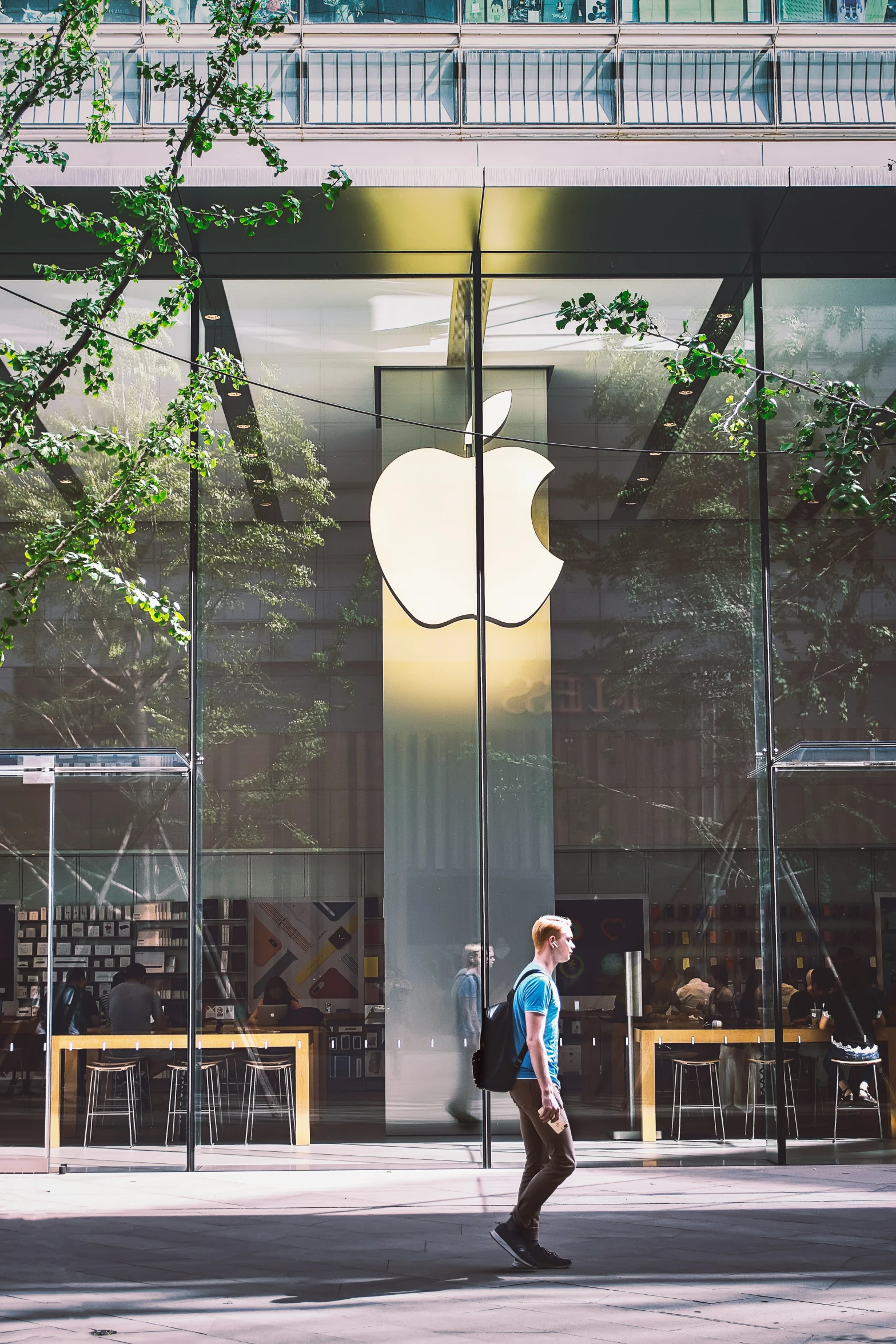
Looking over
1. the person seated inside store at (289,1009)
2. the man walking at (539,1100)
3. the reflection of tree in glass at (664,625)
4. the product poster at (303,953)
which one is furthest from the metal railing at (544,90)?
the man walking at (539,1100)

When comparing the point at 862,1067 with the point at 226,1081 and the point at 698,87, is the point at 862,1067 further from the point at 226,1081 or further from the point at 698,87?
the point at 698,87

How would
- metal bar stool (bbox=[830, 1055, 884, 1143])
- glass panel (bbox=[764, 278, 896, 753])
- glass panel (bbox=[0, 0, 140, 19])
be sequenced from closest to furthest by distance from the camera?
metal bar stool (bbox=[830, 1055, 884, 1143]) → glass panel (bbox=[0, 0, 140, 19]) → glass panel (bbox=[764, 278, 896, 753])

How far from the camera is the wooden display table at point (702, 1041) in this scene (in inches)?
445

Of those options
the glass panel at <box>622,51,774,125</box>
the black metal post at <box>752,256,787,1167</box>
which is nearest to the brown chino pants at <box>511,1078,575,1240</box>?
the black metal post at <box>752,256,787,1167</box>

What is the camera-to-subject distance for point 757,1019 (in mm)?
11359

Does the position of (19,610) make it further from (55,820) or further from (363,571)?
(363,571)

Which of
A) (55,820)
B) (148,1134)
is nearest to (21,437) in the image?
(55,820)

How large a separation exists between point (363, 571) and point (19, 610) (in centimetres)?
397

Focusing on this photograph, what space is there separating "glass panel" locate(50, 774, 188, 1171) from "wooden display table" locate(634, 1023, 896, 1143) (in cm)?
357

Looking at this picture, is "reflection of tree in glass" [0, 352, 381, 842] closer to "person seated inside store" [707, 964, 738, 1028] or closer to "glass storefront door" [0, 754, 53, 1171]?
"glass storefront door" [0, 754, 53, 1171]

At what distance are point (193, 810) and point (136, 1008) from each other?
1.59 m

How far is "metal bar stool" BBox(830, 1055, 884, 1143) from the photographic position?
11.3 meters

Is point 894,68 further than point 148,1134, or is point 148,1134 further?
point 894,68

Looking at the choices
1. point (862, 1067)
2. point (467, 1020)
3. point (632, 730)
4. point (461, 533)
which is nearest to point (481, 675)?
point (461, 533)
